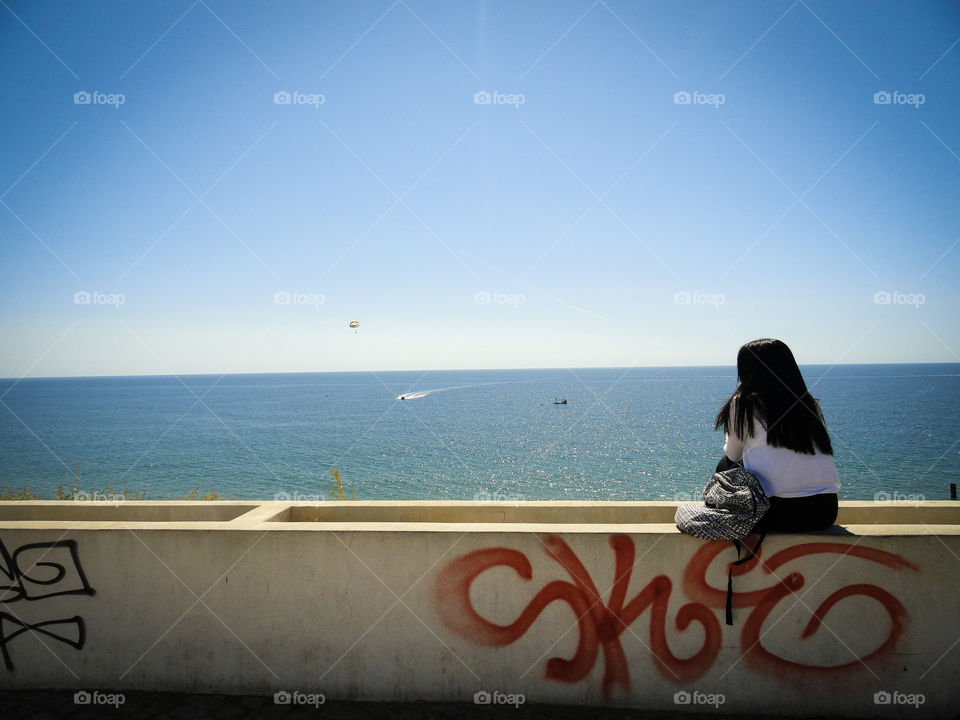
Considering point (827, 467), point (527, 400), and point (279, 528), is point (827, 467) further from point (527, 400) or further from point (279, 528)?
point (527, 400)

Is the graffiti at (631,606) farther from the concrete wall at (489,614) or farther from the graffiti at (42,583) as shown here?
the graffiti at (42,583)

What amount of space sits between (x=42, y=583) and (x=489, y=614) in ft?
9.60

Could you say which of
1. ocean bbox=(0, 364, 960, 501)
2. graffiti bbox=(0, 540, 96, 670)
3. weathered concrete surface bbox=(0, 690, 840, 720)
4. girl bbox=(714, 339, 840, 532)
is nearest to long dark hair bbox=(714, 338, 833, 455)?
girl bbox=(714, 339, 840, 532)

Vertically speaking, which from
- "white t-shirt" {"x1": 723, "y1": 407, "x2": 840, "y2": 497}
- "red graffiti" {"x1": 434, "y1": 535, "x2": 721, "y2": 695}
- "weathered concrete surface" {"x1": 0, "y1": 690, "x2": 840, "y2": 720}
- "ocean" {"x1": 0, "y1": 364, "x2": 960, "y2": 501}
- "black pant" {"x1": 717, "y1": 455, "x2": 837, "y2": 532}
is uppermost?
"ocean" {"x1": 0, "y1": 364, "x2": 960, "y2": 501}

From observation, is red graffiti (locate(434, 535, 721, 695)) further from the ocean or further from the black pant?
the ocean

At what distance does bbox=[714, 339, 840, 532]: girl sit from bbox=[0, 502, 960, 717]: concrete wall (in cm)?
16

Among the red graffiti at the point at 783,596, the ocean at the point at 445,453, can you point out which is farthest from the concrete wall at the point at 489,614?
the ocean at the point at 445,453

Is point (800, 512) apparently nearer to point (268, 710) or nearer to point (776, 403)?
point (776, 403)

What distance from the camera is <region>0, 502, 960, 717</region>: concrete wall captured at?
327 cm

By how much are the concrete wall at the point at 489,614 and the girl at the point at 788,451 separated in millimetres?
156

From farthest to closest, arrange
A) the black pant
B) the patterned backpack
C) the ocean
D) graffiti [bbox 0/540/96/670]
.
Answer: the ocean, graffiti [bbox 0/540/96/670], the black pant, the patterned backpack

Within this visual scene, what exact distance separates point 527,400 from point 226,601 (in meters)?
104

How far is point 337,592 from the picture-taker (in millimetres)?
3479

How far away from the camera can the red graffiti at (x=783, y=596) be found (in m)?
3.24
